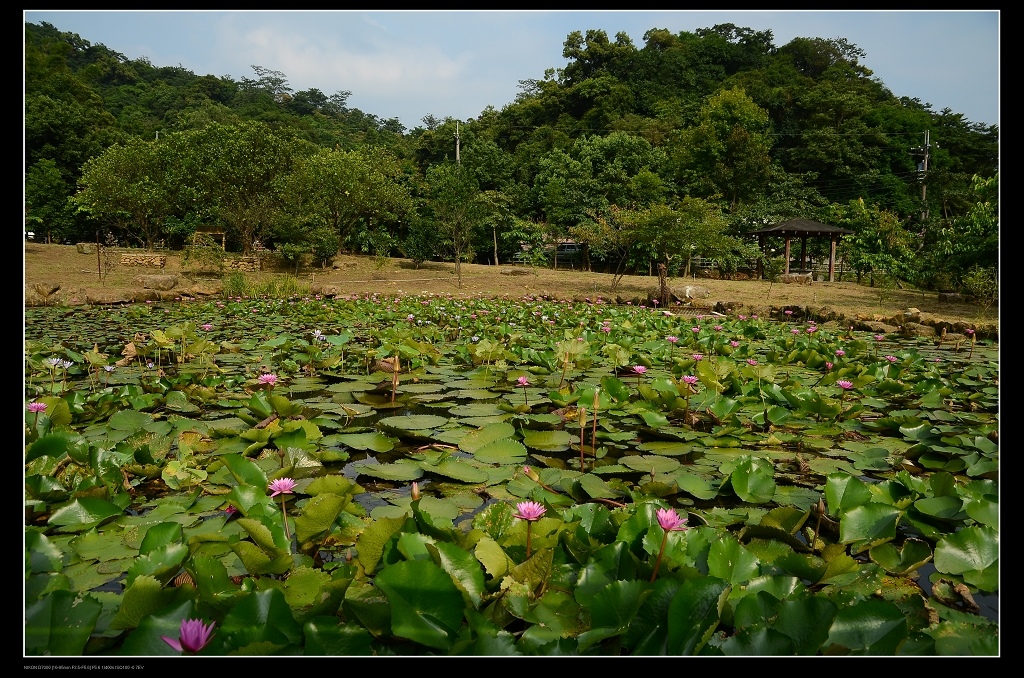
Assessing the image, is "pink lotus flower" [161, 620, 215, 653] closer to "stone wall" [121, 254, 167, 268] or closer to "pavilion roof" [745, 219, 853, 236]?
"pavilion roof" [745, 219, 853, 236]

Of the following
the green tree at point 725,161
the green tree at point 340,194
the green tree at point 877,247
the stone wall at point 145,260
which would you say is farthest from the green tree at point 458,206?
the green tree at point 725,161

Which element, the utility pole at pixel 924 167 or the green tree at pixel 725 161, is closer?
the utility pole at pixel 924 167

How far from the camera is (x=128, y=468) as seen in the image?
1748 millimetres

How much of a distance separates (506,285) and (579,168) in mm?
11151

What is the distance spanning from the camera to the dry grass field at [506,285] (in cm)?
953

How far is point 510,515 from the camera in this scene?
4.08 feet

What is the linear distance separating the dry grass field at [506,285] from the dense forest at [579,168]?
0.73m

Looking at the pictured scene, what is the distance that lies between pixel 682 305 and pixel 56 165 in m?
11.9

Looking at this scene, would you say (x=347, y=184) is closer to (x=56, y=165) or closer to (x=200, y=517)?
(x=56, y=165)

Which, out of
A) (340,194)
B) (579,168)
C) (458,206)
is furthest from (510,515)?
(579,168)

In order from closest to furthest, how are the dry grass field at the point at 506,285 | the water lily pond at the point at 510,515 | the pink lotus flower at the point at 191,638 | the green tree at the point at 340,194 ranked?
the pink lotus flower at the point at 191,638 < the water lily pond at the point at 510,515 < the dry grass field at the point at 506,285 < the green tree at the point at 340,194

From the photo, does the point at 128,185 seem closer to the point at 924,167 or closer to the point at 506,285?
the point at 506,285

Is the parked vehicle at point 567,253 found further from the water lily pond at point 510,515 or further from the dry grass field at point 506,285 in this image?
the water lily pond at point 510,515
